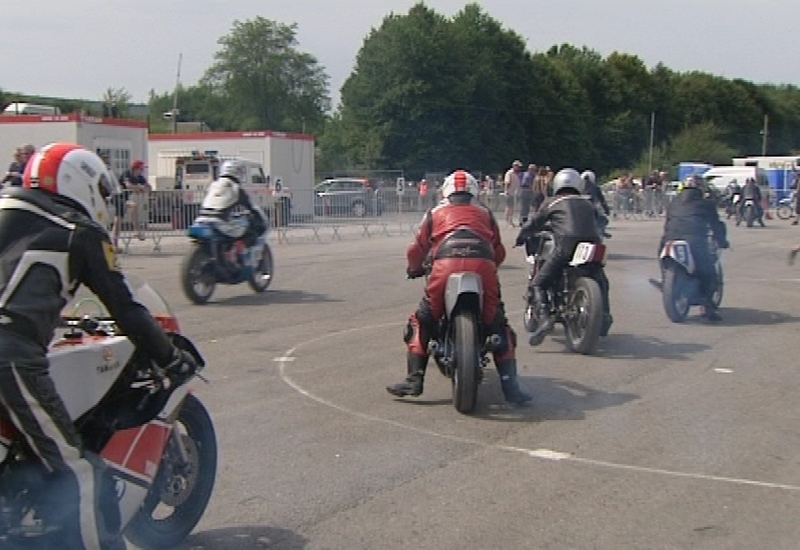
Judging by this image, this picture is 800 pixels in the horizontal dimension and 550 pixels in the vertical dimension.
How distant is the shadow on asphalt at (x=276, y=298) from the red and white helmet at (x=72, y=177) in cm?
911

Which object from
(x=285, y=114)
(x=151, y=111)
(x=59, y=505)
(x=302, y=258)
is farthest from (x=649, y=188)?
(x=151, y=111)

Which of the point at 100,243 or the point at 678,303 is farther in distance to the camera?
the point at 678,303

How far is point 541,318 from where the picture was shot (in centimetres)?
1046

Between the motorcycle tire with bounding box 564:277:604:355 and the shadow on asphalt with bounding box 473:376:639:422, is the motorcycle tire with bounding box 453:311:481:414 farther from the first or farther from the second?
the motorcycle tire with bounding box 564:277:604:355

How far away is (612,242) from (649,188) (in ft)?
55.9

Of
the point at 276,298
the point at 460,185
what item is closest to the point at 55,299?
the point at 460,185

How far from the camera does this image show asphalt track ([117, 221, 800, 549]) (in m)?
5.36

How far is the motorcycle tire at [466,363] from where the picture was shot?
7.41m

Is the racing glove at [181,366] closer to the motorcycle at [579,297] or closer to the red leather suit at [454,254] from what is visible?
the red leather suit at [454,254]

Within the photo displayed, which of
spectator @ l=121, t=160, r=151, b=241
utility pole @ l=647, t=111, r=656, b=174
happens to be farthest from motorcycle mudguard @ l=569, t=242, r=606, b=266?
utility pole @ l=647, t=111, r=656, b=174

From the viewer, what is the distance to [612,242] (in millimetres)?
25406

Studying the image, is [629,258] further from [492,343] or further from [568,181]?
[492,343]

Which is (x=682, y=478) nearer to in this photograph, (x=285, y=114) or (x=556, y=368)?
(x=556, y=368)

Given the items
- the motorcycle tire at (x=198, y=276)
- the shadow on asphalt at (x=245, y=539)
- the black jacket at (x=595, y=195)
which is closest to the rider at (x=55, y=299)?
the shadow on asphalt at (x=245, y=539)
